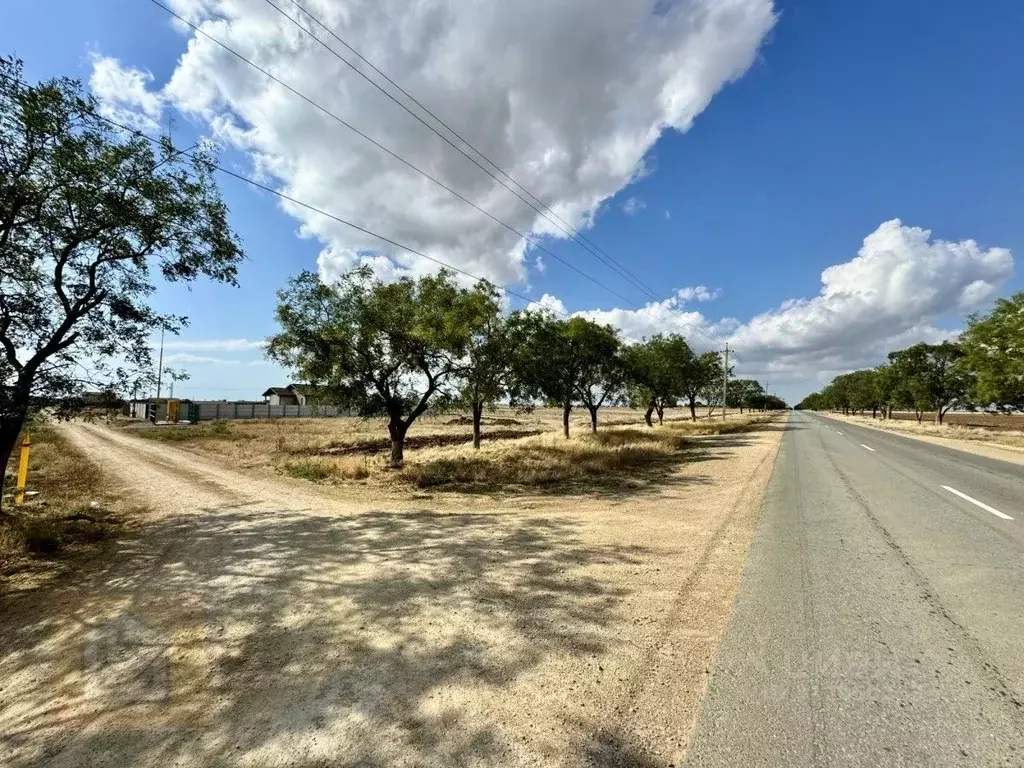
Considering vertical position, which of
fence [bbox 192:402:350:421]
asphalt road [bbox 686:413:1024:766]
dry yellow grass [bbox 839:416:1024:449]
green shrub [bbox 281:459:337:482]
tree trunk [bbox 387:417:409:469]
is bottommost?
dry yellow grass [bbox 839:416:1024:449]

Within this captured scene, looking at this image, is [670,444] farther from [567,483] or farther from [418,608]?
[418,608]

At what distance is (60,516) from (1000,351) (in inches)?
1909

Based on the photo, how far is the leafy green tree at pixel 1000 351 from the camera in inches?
1191

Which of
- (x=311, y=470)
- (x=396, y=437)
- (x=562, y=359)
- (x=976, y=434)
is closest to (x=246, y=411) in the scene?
(x=562, y=359)

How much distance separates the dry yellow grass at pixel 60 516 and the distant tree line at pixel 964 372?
143 ft

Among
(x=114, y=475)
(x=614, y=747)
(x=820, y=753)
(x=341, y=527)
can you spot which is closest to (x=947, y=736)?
(x=820, y=753)

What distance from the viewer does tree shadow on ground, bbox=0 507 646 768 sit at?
3.03m

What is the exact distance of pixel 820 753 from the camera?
2771 millimetres

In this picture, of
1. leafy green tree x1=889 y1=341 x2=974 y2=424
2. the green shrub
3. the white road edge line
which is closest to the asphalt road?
the white road edge line

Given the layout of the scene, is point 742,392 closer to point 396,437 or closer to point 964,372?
point 964,372

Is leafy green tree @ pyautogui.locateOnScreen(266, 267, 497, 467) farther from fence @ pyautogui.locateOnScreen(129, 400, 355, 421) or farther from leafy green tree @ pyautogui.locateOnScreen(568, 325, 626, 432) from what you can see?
fence @ pyautogui.locateOnScreen(129, 400, 355, 421)

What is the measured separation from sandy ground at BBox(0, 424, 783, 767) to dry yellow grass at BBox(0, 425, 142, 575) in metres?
1.00

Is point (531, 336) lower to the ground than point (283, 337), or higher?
higher

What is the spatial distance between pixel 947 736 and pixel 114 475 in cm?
2099
